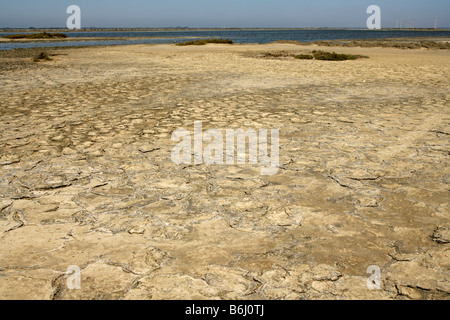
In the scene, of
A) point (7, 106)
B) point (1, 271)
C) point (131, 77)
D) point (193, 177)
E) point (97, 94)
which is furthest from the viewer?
point (131, 77)

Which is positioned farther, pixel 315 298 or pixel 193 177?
pixel 193 177

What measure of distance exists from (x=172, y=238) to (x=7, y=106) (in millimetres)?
5692

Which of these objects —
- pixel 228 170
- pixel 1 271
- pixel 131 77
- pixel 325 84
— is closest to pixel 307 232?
pixel 228 170

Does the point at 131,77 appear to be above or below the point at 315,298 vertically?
above

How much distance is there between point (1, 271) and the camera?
2.07m

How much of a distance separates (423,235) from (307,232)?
754 millimetres

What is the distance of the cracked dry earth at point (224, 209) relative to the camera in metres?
1.98

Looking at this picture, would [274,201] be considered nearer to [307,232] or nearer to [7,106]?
[307,232]

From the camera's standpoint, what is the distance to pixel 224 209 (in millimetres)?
2785

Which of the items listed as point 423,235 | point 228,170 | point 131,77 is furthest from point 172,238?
point 131,77

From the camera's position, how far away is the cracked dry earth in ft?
6.50

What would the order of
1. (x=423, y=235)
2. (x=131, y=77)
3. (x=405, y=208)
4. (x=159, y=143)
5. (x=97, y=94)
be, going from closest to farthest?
1. (x=423, y=235)
2. (x=405, y=208)
3. (x=159, y=143)
4. (x=97, y=94)
5. (x=131, y=77)
